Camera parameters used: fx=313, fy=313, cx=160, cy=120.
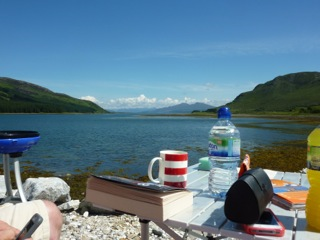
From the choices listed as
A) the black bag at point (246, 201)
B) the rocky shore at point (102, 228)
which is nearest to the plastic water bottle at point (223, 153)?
the black bag at point (246, 201)

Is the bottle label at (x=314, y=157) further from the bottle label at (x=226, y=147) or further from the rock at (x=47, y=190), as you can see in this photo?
the rock at (x=47, y=190)

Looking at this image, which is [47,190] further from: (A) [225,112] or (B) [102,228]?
(A) [225,112]

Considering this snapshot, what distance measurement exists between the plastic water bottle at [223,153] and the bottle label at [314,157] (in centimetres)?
65

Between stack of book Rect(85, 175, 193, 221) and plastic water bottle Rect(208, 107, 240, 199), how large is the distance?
1.58ft

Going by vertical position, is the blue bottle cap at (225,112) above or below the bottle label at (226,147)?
above

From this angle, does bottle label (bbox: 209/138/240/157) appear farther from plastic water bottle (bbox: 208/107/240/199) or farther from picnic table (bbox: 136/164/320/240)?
picnic table (bbox: 136/164/320/240)

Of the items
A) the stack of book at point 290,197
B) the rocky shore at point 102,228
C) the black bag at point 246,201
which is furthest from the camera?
the rocky shore at point 102,228

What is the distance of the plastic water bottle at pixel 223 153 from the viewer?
2629mm

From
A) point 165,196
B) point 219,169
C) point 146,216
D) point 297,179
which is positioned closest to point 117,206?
point 146,216

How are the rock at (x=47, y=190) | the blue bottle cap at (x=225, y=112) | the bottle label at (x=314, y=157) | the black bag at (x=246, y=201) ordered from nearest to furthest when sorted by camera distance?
1. the black bag at (x=246, y=201)
2. the bottle label at (x=314, y=157)
3. the blue bottle cap at (x=225, y=112)
4. the rock at (x=47, y=190)

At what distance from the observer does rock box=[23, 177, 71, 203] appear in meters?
8.19

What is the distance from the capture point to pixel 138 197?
2146 mm

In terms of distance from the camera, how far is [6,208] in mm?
3021

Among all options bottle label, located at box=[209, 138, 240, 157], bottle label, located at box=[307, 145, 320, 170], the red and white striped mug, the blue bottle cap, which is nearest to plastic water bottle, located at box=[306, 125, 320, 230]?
bottle label, located at box=[307, 145, 320, 170]
